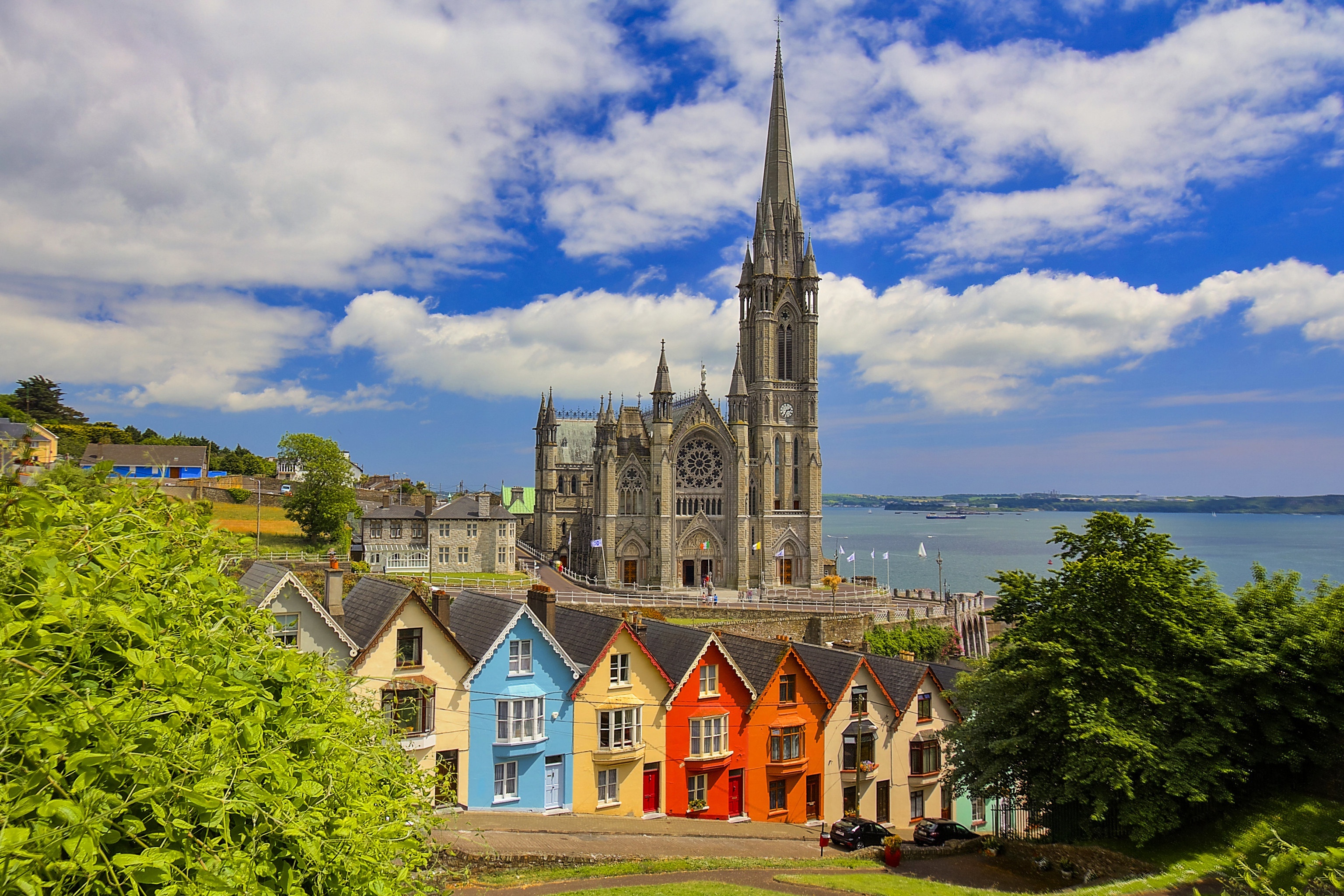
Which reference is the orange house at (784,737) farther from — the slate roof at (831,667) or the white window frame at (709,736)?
the white window frame at (709,736)

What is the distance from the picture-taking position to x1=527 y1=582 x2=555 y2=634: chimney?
94.7ft

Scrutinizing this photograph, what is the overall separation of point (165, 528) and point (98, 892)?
329cm

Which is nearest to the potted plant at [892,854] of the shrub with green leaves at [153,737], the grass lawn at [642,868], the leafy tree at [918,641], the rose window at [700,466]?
the grass lawn at [642,868]

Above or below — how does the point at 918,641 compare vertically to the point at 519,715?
below

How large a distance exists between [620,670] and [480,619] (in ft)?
18.1

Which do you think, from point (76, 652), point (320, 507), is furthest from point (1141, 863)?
point (320, 507)

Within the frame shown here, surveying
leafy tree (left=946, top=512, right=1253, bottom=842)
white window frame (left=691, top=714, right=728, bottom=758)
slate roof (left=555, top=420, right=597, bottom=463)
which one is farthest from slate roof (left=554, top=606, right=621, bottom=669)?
slate roof (left=555, top=420, right=597, bottom=463)

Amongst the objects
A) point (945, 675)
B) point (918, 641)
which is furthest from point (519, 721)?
point (918, 641)

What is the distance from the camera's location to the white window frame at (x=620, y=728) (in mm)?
27750

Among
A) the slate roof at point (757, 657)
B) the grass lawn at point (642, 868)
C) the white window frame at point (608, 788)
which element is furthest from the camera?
the slate roof at point (757, 657)

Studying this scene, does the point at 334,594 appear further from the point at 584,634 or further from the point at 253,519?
the point at 253,519

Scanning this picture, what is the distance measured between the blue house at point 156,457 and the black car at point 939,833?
83.1 meters

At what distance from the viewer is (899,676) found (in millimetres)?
34562

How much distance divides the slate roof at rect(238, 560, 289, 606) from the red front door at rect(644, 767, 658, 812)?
47.6 feet
